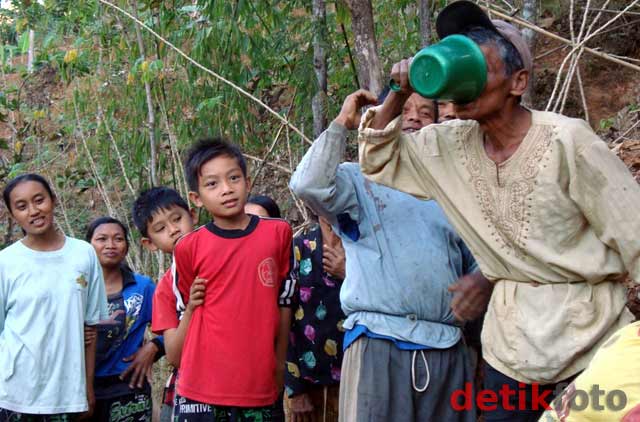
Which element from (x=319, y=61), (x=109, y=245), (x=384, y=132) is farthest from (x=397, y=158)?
(x=319, y=61)

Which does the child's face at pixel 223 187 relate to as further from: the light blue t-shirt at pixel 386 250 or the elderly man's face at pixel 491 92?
the elderly man's face at pixel 491 92

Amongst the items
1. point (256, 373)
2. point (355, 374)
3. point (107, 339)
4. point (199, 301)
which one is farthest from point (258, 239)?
point (107, 339)

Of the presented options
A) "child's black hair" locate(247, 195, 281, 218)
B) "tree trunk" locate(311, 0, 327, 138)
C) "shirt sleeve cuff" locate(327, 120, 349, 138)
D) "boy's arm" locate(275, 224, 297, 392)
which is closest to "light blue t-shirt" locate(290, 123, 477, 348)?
"shirt sleeve cuff" locate(327, 120, 349, 138)

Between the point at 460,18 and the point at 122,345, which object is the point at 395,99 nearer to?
the point at 460,18

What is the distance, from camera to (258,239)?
10.3 feet

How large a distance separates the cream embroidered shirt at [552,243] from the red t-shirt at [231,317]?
3.80 feet

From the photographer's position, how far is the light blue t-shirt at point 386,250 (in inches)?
96.5

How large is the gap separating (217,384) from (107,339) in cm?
102

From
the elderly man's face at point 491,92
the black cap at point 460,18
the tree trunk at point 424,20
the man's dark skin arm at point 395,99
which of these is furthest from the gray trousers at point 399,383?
the tree trunk at point 424,20

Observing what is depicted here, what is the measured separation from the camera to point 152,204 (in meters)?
3.81

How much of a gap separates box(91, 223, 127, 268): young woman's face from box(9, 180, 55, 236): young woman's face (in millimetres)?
512

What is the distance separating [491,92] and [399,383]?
0.98 m

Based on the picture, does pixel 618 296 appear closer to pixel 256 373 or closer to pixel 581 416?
pixel 581 416

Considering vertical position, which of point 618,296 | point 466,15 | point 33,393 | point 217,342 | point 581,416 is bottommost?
point 33,393
